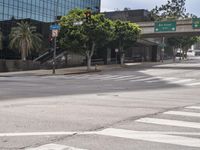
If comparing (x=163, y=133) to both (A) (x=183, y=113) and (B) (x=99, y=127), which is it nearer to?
(B) (x=99, y=127)

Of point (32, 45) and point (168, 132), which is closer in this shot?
point (168, 132)

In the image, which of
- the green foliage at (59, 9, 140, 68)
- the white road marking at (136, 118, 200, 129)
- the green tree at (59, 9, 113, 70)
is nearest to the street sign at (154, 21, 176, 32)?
the green foliage at (59, 9, 140, 68)

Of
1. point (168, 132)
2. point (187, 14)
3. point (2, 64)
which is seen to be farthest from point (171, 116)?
point (187, 14)

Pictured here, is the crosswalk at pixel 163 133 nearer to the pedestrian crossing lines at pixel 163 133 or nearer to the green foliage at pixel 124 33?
the pedestrian crossing lines at pixel 163 133

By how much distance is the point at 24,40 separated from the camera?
59.3 m

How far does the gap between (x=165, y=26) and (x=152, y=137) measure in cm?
5752

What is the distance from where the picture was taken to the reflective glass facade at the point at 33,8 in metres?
67.7

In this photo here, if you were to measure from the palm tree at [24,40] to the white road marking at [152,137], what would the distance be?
50723 millimetres

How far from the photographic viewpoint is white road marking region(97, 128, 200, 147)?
8617 millimetres

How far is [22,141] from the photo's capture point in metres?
8.58

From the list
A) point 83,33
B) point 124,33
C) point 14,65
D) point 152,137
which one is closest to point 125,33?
point 124,33

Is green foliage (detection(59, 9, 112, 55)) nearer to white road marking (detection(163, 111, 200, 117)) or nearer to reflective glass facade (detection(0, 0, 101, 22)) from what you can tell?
reflective glass facade (detection(0, 0, 101, 22))

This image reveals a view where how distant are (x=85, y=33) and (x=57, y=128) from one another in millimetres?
43592

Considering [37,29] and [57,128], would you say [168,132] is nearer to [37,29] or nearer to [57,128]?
[57,128]
